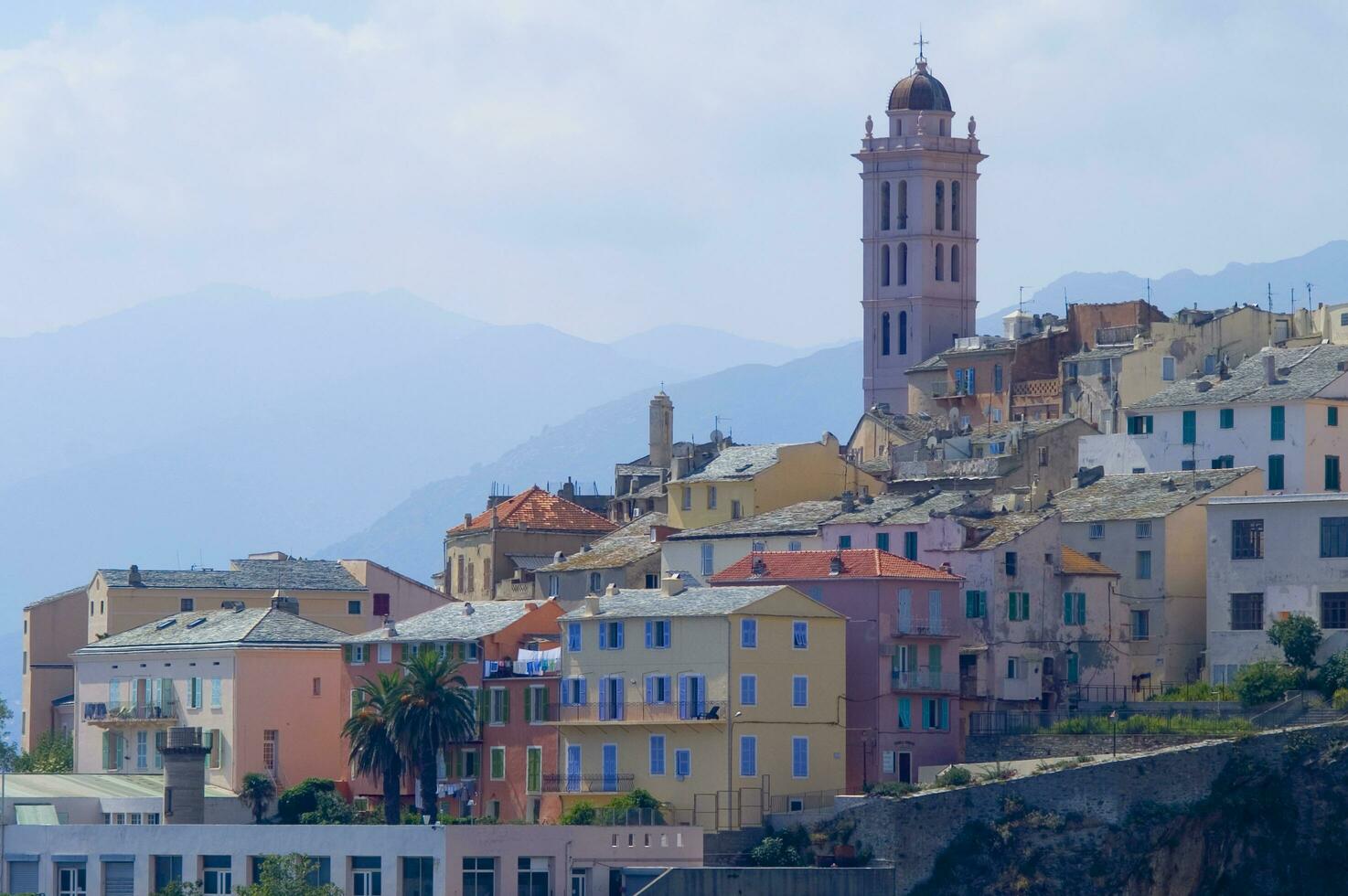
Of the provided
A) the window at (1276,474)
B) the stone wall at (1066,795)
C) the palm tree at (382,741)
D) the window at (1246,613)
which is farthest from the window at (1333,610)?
the palm tree at (382,741)

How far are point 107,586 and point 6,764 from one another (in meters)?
7.51

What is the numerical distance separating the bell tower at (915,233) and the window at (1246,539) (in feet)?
143

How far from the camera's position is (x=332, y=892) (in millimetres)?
72562

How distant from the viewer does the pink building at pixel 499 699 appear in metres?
82.8

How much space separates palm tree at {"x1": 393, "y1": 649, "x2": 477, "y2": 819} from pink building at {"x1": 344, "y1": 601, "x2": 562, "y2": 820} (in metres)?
1.33

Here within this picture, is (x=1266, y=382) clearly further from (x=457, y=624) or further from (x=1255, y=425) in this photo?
(x=457, y=624)

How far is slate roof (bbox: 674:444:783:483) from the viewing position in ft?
322

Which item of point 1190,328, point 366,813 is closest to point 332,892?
point 366,813

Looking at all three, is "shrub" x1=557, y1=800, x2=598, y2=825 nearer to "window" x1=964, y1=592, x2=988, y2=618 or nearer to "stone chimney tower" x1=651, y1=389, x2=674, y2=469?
"window" x1=964, y1=592, x2=988, y2=618

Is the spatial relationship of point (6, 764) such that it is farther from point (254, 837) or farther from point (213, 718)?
point (254, 837)

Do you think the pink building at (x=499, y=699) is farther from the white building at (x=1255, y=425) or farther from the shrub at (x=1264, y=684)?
the white building at (x=1255, y=425)

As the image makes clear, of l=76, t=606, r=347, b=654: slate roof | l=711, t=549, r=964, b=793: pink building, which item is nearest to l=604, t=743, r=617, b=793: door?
l=711, t=549, r=964, b=793: pink building

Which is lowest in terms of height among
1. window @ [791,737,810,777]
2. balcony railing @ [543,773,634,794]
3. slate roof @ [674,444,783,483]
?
balcony railing @ [543,773,634,794]

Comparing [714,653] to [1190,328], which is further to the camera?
[1190,328]
